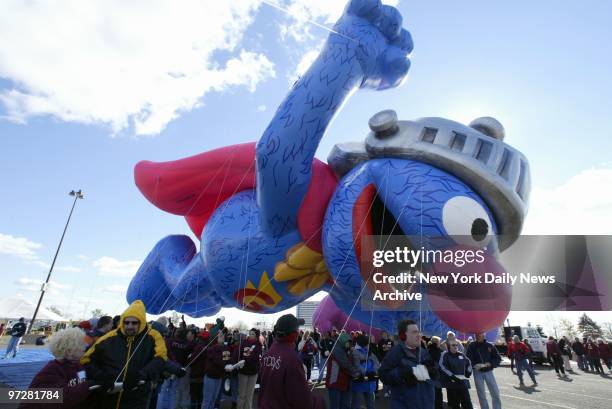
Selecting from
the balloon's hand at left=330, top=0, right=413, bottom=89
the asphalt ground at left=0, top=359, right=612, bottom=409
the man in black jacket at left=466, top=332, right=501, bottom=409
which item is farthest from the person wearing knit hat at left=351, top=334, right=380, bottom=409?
the balloon's hand at left=330, top=0, right=413, bottom=89

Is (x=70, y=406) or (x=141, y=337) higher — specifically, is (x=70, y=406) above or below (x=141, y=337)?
below

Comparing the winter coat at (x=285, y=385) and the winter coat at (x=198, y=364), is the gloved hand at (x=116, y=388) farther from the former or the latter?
the winter coat at (x=198, y=364)

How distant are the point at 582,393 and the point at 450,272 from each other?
4716 millimetres

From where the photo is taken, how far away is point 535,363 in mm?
14539

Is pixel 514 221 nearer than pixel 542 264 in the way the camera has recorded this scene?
Yes

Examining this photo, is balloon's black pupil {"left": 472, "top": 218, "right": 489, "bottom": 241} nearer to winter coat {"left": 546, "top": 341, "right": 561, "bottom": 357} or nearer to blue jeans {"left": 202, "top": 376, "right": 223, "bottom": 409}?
blue jeans {"left": 202, "top": 376, "right": 223, "bottom": 409}

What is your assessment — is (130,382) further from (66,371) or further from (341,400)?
(341,400)

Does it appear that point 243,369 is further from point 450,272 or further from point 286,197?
point 450,272

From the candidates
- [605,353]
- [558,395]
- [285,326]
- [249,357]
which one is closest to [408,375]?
[285,326]

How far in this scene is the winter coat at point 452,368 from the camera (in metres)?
4.24

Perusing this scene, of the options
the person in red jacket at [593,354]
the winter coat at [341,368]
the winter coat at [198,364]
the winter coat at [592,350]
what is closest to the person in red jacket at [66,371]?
the winter coat at [341,368]

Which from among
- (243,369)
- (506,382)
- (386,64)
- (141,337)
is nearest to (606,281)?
(506,382)

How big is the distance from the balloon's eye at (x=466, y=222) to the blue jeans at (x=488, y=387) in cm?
176

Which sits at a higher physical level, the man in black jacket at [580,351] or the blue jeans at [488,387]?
the man in black jacket at [580,351]
